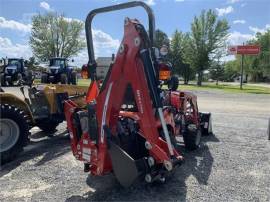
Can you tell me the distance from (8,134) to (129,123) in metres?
2.30

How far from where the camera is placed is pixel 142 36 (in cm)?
443

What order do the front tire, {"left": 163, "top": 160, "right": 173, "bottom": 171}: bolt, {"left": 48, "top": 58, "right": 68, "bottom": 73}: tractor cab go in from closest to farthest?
{"left": 163, "top": 160, "right": 173, "bottom": 171}: bolt
the front tire
{"left": 48, "top": 58, "right": 68, "bottom": 73}: tractor cab

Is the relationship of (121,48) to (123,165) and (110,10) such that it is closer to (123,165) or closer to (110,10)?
(110,10)

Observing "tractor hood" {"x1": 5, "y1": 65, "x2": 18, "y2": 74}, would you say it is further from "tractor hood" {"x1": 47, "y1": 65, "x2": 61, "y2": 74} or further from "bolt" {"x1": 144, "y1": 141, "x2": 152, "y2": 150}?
"bolt" {"x1": 144, "y1": 141, "x2": 152, "y2": 150}

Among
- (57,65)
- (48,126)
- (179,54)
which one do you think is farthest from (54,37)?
(48,126)

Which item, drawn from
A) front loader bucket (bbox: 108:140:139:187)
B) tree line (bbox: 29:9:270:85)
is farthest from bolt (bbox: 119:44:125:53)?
tree line (bbox: 29:9:270:85)

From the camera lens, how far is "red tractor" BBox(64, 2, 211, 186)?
4414 millimetres

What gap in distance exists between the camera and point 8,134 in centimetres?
606

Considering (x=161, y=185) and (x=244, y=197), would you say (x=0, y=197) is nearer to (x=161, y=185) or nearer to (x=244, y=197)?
(x=161, y=185)

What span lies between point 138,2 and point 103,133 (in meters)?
1.71

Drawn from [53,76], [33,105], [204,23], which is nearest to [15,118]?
[33,105]

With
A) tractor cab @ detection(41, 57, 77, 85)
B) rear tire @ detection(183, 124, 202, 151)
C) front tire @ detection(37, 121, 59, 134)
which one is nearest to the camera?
rear tire @ detection(183, 124, 202, 151)

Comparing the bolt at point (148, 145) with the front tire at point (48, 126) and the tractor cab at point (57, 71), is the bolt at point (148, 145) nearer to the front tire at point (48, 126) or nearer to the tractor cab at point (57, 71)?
the front tire at point (48, 126)

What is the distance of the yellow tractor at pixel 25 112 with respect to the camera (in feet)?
19.5
